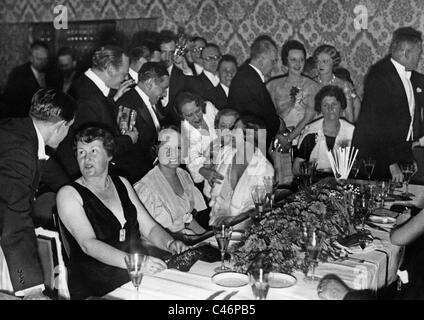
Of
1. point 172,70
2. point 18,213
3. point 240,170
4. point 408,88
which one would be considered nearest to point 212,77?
point 172,70

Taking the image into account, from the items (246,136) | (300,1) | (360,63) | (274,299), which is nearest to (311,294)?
(274,299)

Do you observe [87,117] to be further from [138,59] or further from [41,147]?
[138,59]

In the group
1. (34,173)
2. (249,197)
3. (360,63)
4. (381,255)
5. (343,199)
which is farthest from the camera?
(360,63)

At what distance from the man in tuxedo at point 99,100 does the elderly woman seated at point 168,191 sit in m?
0.54

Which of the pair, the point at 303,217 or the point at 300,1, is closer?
the point at 303,217

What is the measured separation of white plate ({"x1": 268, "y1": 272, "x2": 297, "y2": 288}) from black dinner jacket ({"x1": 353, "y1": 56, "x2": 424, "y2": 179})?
2.90m

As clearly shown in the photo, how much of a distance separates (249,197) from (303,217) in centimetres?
112

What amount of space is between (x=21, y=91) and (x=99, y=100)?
A: 4.12 meters

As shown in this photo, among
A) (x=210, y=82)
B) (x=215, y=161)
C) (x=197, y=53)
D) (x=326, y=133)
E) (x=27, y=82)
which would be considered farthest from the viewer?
(x=27, y=82)

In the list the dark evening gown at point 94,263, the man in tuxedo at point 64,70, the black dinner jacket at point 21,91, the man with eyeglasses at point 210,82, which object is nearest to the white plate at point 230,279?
the dark evening gown at point 94,263

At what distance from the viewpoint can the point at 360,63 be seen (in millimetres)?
6395

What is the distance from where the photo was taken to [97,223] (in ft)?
8.79

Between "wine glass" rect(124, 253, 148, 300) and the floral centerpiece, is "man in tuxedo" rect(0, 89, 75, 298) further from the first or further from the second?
the floral centerpiece

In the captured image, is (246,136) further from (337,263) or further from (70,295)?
(70,295)
